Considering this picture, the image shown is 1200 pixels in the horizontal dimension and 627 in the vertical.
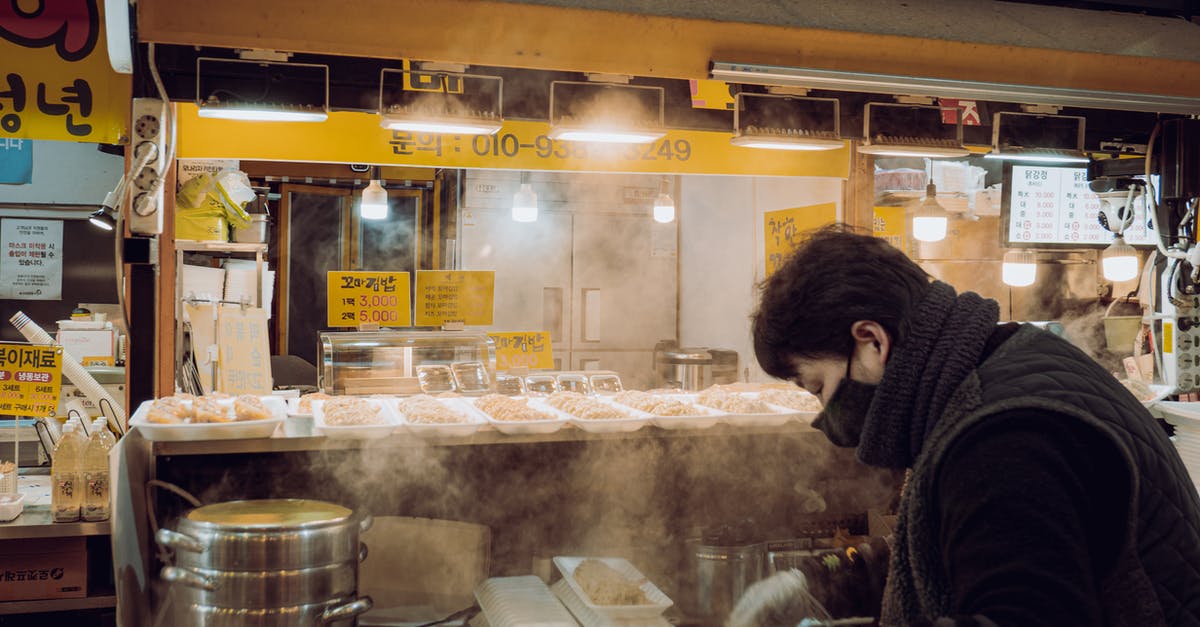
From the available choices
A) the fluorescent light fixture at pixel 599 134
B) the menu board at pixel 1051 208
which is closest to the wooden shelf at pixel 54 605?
the fluorescent light fixture at pixel 599 134

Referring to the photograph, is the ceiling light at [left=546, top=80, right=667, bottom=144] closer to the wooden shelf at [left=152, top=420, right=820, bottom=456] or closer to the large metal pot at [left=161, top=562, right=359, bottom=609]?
the wooden shelf at [left=152, top=420, right=820, bottom=456]

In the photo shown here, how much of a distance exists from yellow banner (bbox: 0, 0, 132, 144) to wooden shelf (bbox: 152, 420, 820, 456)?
1163 millimetres

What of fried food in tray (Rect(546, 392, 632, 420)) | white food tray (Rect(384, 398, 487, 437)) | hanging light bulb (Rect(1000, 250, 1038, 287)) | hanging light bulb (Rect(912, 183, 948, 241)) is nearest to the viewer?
white food tray (Rect(384, 398, 487, 437))

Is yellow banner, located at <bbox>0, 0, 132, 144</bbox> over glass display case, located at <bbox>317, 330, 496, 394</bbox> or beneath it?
over

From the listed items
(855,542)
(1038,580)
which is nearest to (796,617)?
(855,542)

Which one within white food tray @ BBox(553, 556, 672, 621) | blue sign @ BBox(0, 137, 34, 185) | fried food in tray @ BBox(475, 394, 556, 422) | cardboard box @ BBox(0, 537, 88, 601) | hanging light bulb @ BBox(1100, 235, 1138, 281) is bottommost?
cardboard box @ BBox(0, 537, 88, 601)

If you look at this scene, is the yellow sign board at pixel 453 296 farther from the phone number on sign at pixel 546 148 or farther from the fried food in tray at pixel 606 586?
the fried food in tray at pixel 606 586

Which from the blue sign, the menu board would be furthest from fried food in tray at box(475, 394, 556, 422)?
the blue sign

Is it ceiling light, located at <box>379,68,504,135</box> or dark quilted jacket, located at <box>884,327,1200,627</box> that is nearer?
dark quilted jacket, located at <box>884,327,1200,627</box>

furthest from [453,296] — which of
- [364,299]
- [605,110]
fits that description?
[605,110]

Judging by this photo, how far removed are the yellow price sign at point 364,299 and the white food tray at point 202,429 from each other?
1719 mm

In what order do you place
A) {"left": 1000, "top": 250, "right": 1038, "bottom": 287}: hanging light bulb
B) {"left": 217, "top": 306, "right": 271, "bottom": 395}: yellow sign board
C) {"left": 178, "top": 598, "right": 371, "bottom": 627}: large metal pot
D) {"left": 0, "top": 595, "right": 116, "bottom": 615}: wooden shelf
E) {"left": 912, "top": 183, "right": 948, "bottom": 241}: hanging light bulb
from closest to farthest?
{"left": 178, "top": 598, "right": 371, "bottom": 627}: large metal pot < {"left": 0, "top": 595, "right": 116, "bottom": 615}: wooden shelf < {"left": 217, "top": 306, "right": 271, "bottom": 395}: yellow sign board < {"left": 912, "top": 183, "right": 948, "bottom": 241}: hanging light bulb < {"left": 1000, "top": 250, "right": 1038, "bottom": 287}: hanging light bulb

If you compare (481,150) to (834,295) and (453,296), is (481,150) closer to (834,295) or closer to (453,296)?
(453,296)

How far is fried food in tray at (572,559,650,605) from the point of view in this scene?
280cm
